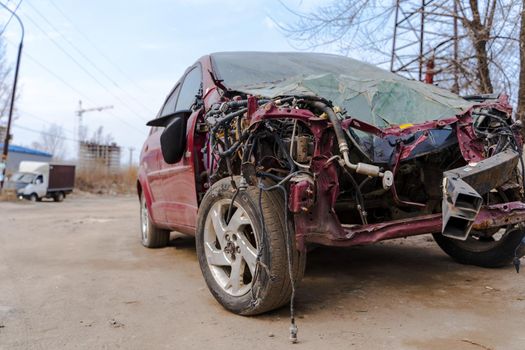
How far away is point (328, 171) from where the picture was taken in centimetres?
286

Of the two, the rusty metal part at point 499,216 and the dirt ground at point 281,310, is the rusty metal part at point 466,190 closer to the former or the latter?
the rusty metal part at point 499,216

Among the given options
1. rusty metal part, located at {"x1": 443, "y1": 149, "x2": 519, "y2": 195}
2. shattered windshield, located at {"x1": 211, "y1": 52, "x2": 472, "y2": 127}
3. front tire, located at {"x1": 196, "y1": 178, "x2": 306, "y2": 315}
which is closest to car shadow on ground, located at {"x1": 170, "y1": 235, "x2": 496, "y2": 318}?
front tire, located at {"x1": 196, "y1": 178, "x2": 306, "y2": 315}

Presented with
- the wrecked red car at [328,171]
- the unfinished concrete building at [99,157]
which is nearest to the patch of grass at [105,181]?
the unfinished concrete building at [99,157]

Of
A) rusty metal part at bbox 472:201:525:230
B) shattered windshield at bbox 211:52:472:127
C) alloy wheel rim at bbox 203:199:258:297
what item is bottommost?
alloy wheel rim at bbox 203:199:258:297

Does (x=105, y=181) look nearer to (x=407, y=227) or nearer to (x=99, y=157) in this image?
(x=99, y=157)

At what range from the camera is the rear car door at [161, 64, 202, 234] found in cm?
411

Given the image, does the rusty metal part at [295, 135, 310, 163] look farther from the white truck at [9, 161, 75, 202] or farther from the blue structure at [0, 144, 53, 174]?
the blue structure at [0, 144, 53, 174]

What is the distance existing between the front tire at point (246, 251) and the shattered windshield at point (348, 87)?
0.73 metres

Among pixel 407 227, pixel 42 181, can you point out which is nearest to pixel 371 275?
pixel 407 227

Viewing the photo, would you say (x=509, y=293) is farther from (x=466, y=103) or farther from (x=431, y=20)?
(x=431, y=20)

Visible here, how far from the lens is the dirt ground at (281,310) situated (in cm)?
270

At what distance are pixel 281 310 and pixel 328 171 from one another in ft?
3.13

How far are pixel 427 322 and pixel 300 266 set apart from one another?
2.65ft

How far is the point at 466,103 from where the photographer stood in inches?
140
